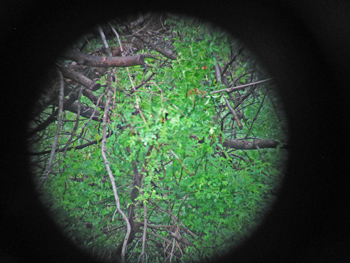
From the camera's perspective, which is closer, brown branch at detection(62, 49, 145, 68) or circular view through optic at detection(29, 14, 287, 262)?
brown branch at detection(62, 49, 145, 68)

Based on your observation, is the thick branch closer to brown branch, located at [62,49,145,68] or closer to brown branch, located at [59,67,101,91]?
brown branch, located at [59,67,101,91]

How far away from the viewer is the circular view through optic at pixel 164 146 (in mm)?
1369

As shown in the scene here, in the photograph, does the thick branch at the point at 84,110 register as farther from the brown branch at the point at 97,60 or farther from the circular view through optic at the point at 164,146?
the brown branch at the point at 97,60

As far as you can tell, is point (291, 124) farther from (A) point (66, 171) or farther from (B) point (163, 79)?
(A) point (66, 171)

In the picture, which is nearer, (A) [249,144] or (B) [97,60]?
(B) [97,60]

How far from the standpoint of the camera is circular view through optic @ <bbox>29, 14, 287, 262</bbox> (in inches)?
53.9

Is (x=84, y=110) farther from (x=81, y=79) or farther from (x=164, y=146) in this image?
(x=164, y=146)

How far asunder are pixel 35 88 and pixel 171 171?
2.50ft

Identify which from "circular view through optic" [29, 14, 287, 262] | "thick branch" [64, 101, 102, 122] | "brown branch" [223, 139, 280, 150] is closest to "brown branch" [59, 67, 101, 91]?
"circular view through optic" [29, 14, 287, 262]

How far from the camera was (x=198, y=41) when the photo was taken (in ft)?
4.81

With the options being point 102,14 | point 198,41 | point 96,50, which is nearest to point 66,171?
point 96,50

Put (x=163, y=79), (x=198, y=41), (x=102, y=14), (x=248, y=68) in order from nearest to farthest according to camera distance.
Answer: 1. (x=102, y=14)
2. (x=198, y=41)
3. (x=163, y=79)
4. (x=248, y=68)

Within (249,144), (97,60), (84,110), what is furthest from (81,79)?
(249,144)

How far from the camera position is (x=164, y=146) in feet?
4.61
